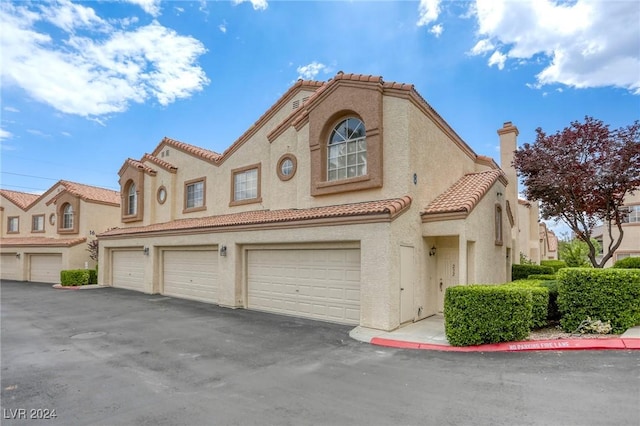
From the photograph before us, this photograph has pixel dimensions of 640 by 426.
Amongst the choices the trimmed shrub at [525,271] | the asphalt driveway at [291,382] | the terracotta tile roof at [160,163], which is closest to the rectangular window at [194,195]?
the terracotta tile roof at [160,163]

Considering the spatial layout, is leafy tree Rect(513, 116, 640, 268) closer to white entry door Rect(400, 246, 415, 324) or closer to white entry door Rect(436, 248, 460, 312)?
white entry door Rect(436, 248, 460, 312)

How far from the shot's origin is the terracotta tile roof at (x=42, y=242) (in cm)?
2601

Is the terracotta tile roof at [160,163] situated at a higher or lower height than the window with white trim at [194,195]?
higher

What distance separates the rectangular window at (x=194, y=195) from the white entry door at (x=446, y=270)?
11578mm

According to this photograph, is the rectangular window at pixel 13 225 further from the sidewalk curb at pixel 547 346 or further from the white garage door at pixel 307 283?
the sidewalk curb at pixel 547 346

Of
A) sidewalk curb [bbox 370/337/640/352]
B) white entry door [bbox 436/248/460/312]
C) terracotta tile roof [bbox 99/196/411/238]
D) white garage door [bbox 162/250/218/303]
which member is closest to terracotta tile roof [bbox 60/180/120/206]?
terracotta tile roof [bbox 99/196/411/238]

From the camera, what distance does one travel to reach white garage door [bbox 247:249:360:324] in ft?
35.9

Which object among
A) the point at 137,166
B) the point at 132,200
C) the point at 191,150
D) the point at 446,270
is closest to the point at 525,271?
the point at 446,270

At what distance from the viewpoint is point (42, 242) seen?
2755 cm

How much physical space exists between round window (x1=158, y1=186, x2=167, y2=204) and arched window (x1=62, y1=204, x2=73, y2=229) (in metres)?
11.5

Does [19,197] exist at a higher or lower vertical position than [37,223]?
higher

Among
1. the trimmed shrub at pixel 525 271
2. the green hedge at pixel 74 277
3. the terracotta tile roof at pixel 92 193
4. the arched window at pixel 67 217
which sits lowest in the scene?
the green hedge at pixel 74 277

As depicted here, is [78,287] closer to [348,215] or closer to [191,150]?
[191,150]

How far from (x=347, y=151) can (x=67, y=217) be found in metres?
25.4
